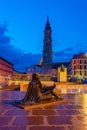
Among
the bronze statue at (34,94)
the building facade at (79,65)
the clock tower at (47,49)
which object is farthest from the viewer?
the clock tower at (47,49)

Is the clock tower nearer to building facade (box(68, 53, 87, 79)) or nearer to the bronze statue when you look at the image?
building facade (box(68, 53, 87, 79))

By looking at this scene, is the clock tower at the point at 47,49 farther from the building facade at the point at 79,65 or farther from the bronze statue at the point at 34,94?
the bronze statue at the point at 34,94

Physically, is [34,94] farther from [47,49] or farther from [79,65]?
[47,49]

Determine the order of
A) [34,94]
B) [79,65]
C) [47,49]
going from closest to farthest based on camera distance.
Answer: [34,94] < [79,65] < [47,49]

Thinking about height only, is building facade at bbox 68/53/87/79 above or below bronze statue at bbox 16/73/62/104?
above

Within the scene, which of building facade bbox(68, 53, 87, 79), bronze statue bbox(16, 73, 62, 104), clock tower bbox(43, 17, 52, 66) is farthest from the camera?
clock tower bbox(43, 17, 52, 66)

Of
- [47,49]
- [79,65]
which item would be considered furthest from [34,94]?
[47,49]

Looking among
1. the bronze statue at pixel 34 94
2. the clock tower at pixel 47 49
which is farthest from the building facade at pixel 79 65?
the bronze statue at pixel 34 94

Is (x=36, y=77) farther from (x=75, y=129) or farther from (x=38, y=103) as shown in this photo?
(x=75, y=129)

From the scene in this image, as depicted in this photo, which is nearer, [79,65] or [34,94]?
[34,94]

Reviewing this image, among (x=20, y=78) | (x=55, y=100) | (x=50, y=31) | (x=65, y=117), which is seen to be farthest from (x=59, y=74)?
(x=50, y=31)

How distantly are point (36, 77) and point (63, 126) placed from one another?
11.1ft

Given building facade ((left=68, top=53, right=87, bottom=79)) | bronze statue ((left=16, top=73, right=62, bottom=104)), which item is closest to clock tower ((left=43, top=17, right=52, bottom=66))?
building facade ((left=68, top=53, right=87, bottom=79))

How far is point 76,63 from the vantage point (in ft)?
319
